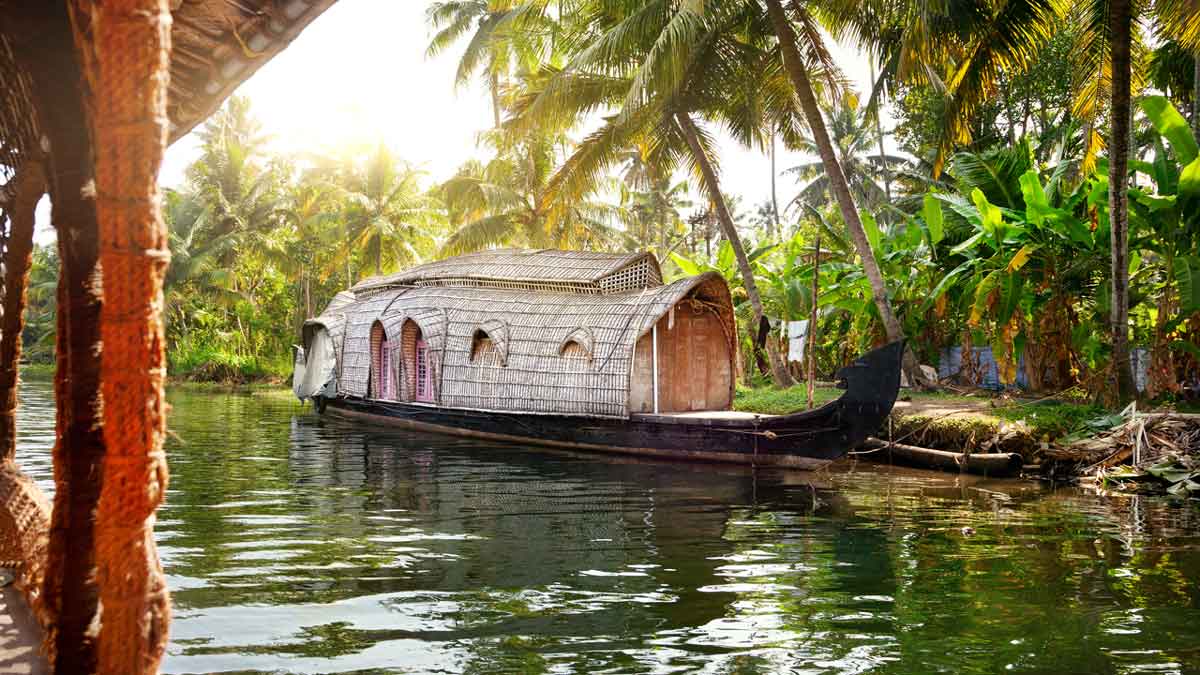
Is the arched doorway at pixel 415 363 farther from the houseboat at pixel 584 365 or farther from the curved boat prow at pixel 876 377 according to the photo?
the curved boat prow at pixel 876 377

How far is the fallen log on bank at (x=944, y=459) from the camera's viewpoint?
9.05m

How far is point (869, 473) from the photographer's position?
9.60 meters

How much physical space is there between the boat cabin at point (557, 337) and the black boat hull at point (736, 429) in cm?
20

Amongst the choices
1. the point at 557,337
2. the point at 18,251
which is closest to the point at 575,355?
the point at 557,337

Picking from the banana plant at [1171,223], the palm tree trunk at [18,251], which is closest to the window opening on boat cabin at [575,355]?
the banana plant at [1171,223]

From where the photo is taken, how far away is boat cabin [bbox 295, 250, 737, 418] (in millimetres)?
10953

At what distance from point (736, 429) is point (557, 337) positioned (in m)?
2.70

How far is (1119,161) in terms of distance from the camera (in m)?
8.72

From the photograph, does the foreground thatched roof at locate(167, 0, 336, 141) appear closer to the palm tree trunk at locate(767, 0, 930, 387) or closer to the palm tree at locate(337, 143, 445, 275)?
the palm tree trunk at locate(767, 0, 930, 387)

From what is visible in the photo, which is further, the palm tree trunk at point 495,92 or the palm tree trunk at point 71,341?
the palm tree trunk at point 495,92

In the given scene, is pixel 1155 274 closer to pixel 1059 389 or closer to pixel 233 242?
pixel 1059 389

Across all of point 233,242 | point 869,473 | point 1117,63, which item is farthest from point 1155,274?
point 233,242

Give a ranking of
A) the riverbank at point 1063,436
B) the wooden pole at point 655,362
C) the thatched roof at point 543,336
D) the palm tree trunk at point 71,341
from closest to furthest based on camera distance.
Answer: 1. the palm tree trunk at point 71,341
2. the riverbank at point 1063,436
3. the thatched roof at point 543,336
4. the wooden pole at point 655,362

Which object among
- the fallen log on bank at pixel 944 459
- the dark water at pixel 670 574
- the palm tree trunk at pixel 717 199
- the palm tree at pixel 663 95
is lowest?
the dark water at pixel 670 574
